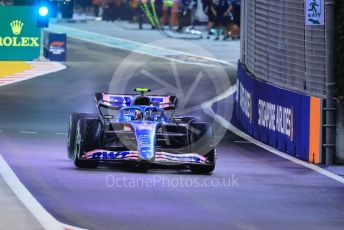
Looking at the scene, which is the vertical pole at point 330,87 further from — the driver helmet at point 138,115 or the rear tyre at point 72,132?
the rear tyre at point 72,132

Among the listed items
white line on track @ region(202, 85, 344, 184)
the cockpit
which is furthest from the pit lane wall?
the cockpit

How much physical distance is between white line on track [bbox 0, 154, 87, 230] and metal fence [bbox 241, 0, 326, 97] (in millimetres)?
5951

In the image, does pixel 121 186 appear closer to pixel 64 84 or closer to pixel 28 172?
pixel 28 172

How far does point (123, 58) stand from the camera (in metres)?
46.7

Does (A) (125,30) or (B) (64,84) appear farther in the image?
(A) (125,30)

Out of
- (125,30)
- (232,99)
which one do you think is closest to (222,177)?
(232,99)

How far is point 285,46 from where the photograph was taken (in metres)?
25.1

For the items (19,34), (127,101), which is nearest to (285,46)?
(127,101)

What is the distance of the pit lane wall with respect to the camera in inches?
868

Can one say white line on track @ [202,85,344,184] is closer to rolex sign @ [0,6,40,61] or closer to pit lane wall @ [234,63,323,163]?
pit lane wall @ [234,63,323,163]

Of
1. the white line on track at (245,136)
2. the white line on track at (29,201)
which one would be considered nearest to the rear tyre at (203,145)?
the white line on track at (245,136)

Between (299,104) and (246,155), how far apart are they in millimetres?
1276

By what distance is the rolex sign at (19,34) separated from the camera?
1734 inches

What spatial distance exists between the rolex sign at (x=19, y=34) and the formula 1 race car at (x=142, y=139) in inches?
926
